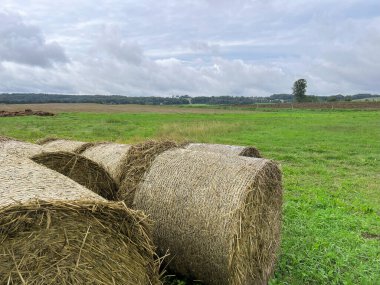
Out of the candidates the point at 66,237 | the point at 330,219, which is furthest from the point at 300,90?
the point at 66,237

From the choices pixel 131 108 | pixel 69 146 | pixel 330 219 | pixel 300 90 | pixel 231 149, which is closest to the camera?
pixel 330 219

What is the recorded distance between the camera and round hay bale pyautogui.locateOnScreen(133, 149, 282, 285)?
16.1 ft

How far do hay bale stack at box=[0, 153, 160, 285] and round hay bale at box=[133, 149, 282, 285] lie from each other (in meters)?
0.98

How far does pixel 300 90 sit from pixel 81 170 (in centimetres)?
11788

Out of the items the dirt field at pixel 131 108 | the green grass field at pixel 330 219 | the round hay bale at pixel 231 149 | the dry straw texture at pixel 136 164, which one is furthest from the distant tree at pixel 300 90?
the dry straw texture at pixel 136 164

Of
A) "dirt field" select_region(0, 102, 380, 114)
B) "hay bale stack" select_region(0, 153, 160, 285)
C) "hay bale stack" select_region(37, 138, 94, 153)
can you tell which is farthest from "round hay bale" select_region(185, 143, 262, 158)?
"dirt field" select_region(0, 102, 380, 114)

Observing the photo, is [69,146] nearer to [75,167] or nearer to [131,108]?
[75,167]

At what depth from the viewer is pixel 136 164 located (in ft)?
19.8

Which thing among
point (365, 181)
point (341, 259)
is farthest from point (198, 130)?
point (341, 259)

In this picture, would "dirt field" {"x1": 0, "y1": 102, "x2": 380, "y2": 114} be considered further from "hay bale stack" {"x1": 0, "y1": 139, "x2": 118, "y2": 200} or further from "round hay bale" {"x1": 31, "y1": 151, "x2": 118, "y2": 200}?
"round hay bale" {"x1": 31, "y1": 151, "x2": 118, "y2": 200}

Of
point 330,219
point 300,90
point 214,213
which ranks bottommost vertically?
point 300,90

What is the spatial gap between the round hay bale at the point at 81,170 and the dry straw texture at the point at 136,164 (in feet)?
0.74

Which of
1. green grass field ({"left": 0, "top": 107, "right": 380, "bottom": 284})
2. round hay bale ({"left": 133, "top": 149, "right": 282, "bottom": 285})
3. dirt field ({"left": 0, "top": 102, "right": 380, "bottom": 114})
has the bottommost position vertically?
dirt field ({"left": 0, "top": 102, "right": 380, "bottom": 114})

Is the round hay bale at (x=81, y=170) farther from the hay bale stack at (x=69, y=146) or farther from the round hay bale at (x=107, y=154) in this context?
the hay bale stack at (x=69, y=146)
